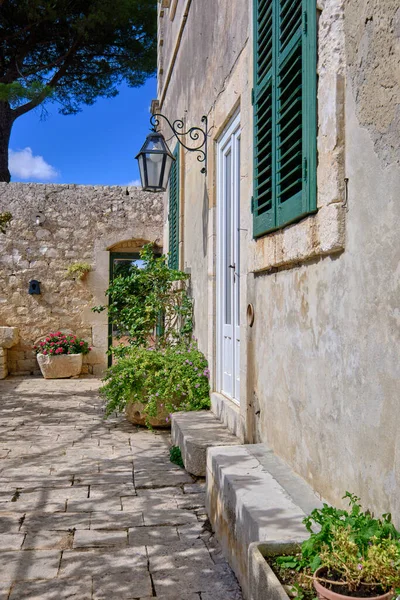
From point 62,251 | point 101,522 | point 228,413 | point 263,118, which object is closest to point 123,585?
point 101,522

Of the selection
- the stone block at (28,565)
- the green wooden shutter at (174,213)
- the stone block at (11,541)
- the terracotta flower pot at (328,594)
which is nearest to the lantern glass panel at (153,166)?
the green wooden shutter at (174,213)

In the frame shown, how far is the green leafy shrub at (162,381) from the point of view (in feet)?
17.3

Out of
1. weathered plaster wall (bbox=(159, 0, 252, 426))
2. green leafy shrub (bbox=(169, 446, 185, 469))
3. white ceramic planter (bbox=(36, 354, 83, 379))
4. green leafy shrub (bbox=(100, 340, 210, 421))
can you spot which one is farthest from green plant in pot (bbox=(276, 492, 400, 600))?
white ceramic planter (bbox=(36, 354, 83, 379))

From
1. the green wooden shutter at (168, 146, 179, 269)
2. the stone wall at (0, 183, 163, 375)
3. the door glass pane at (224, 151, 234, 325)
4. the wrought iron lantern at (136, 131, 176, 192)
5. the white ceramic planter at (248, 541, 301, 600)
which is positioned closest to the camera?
the white ceramic planter at (248, 541, 301, 600)

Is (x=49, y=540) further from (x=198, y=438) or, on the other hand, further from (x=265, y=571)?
(x=265, y=571)

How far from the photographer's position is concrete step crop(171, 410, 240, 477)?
13.0 feet

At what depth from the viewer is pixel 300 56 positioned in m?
2.76

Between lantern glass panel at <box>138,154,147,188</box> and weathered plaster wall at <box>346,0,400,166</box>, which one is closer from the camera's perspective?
weathered plaster wall at <box>346,0,400,166</box>

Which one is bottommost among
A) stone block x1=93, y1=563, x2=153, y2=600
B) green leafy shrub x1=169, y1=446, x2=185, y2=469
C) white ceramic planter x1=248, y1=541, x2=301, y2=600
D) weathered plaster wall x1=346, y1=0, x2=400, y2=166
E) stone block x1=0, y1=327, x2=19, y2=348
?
stone block x1=93, y1=563, x2=153, y2=600

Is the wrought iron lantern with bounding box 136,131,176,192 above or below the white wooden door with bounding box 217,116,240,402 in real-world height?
above

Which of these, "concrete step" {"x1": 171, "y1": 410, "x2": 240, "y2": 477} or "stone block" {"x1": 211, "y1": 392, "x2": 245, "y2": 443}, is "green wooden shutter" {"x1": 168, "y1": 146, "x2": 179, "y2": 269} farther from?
"concrete step" {"x1": 171, "y1": 410, "x2": 240, "y2": 477}

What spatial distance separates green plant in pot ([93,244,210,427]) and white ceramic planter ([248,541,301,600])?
3.25 meters

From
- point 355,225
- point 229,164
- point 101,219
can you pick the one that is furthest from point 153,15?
point 355,225

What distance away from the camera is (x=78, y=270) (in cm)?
1045
